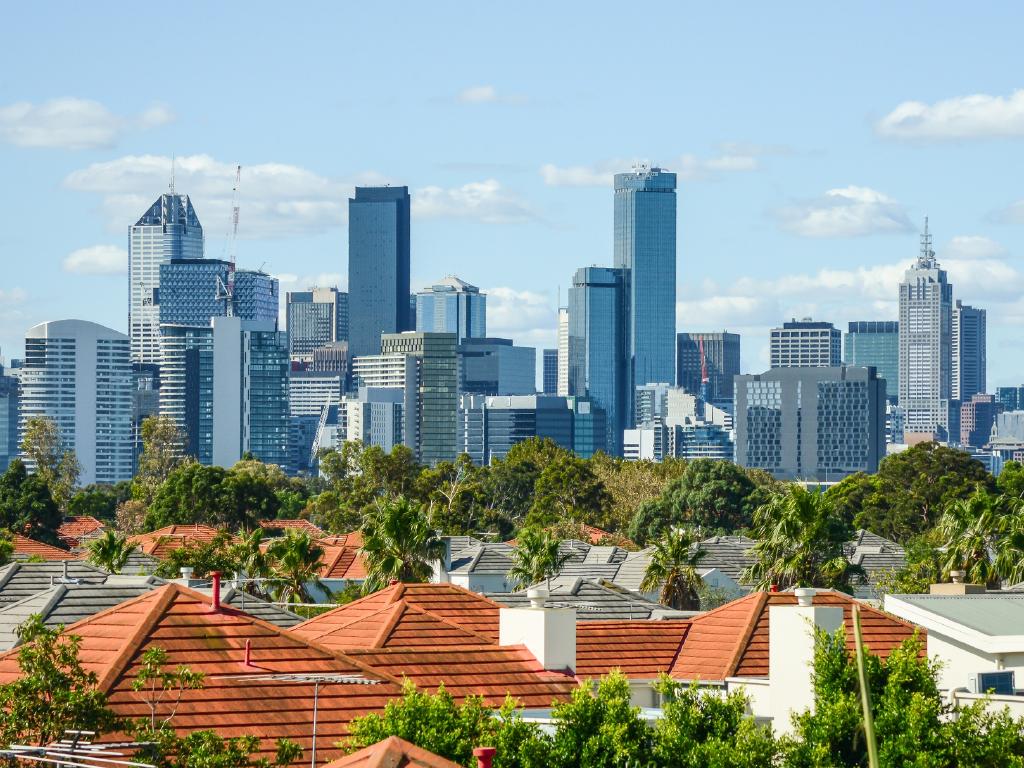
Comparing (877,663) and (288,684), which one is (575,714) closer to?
(877,663)

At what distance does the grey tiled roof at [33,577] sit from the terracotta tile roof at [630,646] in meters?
12.8

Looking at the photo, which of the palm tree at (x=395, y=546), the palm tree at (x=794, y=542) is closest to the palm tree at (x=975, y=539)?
the palm tree at (x=794, y=542)

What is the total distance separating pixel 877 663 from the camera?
25.4 m

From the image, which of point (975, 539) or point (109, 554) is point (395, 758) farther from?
point (109, 554)

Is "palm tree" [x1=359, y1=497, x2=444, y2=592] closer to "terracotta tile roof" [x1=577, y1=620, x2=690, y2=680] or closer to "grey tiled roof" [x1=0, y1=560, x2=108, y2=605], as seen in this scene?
"grey tiled roof" [x1=0, y1=560, x2=108, y2=605]

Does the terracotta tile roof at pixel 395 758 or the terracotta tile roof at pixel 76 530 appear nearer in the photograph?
the terracotta tile roof at pixel 395 758

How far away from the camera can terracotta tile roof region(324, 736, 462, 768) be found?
66.4 ft

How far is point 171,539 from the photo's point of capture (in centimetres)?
11494

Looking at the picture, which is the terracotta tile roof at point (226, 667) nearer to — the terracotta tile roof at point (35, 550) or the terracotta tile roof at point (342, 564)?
the terracotta tile roof at point (342, 564)

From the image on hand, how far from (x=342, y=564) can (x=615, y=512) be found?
7273 centimetres

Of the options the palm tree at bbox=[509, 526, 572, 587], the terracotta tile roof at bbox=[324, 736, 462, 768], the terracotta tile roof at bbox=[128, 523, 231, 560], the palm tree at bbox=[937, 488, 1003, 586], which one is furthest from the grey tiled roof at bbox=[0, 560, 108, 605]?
the terracotta tile roof at bbox=[128, 523, 231, 560]

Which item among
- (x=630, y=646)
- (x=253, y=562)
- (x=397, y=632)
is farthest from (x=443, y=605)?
(x=253, y=562)

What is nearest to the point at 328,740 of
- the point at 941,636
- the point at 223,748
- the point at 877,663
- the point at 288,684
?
the point at 288,684

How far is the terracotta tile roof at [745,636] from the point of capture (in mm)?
38406
